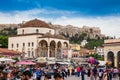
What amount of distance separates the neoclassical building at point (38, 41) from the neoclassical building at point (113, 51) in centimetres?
1344

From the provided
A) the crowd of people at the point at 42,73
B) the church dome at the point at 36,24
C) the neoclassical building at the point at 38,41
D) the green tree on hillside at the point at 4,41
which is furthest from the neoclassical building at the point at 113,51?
the green tree on hillside at the point at 4,41

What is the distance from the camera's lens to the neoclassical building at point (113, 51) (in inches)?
2462

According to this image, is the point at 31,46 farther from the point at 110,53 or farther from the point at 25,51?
the point at 110,53

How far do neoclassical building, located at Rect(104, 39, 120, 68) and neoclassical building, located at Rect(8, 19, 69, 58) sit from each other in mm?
13444

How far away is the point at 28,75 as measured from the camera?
293 inches

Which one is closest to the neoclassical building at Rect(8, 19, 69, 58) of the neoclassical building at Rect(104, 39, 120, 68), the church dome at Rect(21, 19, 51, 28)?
the church dome at Rect(21, 19, 51, 28)

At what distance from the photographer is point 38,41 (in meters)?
74.2

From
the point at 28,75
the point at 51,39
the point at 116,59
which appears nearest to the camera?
the point at 28,75

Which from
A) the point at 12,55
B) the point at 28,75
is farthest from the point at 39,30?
the point at 28,75

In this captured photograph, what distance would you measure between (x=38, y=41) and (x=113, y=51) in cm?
1793

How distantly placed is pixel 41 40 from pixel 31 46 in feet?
8.43

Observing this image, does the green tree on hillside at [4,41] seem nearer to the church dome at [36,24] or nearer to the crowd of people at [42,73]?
the church dome at [36,24]

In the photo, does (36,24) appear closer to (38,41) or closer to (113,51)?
(38,41)

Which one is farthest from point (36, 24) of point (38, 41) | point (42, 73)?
point (42, 73)
